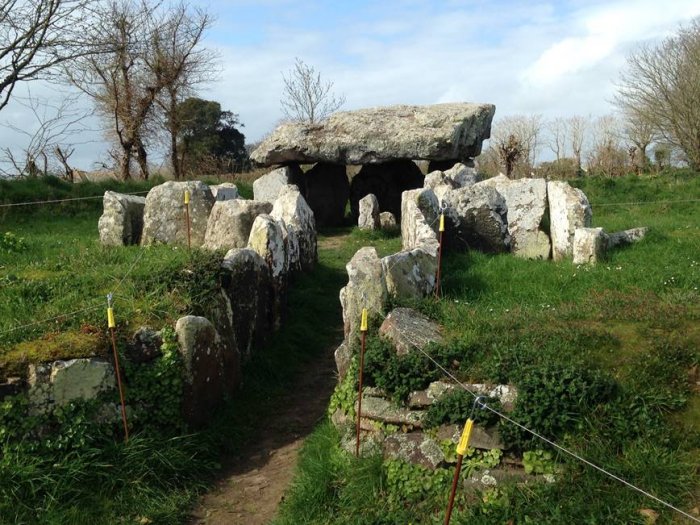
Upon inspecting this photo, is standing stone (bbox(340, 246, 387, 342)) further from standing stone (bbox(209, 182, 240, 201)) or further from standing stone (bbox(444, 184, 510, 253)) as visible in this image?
standing stone (bbox(209, 182, 240, 201))

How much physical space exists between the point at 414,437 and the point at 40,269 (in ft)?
18.9

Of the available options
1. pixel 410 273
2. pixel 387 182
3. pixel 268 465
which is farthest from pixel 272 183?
pixel 268 465

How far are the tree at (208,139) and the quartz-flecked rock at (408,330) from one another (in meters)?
22.3

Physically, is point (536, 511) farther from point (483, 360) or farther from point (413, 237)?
point (413, 237)

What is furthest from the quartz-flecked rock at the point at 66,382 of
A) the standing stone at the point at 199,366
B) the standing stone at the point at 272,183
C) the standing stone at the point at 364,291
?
the standing stone at the point at 272,183

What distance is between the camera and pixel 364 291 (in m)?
8.12

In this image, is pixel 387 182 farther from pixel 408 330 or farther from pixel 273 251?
pixel 408 330

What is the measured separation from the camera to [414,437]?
21.1ft

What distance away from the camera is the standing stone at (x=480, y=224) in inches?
466

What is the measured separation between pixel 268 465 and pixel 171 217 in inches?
220

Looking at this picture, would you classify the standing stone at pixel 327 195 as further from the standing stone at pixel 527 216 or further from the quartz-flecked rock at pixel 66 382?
the quartz-flecked rock at pixel 66 382

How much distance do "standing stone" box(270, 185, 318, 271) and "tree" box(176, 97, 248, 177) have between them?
15795 mm

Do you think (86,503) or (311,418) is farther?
(311,418)

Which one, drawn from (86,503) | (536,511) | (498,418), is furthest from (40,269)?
(536,511)
